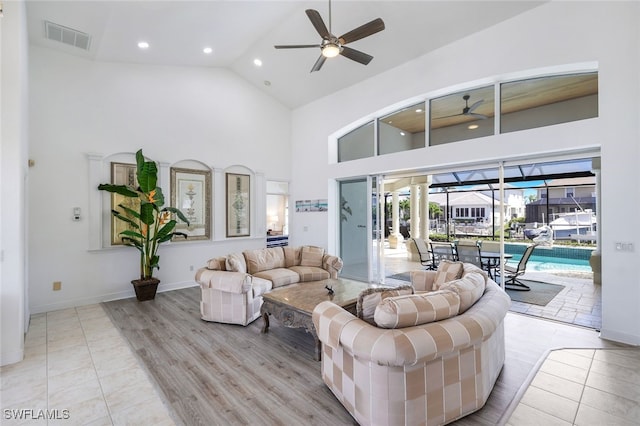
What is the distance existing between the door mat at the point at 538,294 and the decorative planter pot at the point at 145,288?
20.8 feet

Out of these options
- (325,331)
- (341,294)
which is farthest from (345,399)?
(341,294)

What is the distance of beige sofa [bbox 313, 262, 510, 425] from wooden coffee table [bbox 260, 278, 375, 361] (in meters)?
0.79

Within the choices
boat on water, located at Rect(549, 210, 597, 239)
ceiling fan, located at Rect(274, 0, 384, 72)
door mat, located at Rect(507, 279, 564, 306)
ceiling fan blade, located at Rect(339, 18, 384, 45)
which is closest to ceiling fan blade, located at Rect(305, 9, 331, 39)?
ceiling fan, located at Rect(274, 0, 384, 72)

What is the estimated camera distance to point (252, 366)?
2.96 metres

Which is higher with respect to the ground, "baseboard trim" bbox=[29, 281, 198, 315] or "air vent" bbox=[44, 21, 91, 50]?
"air vent" bbox=[44, 21, 91, 50]

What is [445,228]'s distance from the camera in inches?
333

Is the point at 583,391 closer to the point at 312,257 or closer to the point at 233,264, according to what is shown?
the point at 312,257

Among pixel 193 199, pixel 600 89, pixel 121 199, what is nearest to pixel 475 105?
pixel 600 89

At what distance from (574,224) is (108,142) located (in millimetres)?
9771

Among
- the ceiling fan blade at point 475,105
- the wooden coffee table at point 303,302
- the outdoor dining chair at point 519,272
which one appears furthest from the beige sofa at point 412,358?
the outdoor dining chair at point 519,272

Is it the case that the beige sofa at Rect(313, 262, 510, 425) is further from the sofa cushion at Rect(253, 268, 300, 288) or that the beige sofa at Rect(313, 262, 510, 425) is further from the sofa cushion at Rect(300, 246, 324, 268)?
the sofa cushion at Rect(300, 246, 324, 268)

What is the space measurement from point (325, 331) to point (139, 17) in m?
5.10

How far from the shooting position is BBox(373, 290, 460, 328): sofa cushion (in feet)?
6.59

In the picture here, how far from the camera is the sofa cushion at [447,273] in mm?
3424
